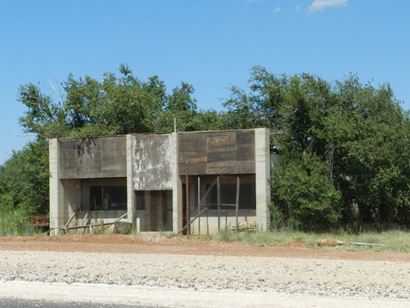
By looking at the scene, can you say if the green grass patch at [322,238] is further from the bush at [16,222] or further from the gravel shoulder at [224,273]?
the bush at [16,222]

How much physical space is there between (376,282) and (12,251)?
15175mm

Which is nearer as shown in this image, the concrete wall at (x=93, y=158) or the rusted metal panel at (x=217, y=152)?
the rusted metal panel at (x=217, y=152)

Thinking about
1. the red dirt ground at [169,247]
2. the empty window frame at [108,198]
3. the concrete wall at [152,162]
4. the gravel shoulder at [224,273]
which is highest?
the concrete wall at [152,162]

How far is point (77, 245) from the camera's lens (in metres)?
28.1

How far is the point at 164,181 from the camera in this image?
33344 millimetres

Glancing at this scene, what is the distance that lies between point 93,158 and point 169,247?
1011 centimetres

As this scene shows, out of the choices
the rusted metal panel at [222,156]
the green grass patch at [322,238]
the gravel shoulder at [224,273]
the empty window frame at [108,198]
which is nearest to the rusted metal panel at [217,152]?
the rusted metal panel at [222,156]

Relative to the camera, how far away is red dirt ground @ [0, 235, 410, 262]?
22.8 meters

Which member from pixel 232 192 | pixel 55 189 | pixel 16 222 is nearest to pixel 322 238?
pixel 232 192

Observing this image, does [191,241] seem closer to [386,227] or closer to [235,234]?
[235,234]

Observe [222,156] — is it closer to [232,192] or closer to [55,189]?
[232,192]

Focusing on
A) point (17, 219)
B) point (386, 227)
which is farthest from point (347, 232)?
point (17, 219)

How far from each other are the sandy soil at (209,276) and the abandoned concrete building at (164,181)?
5.89 m

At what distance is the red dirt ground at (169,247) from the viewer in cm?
2278
